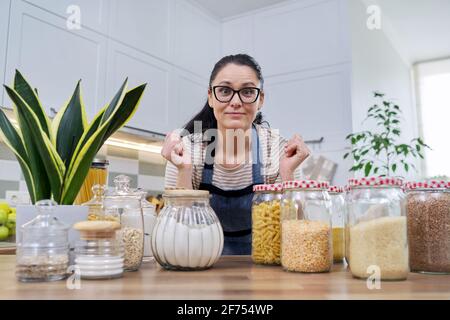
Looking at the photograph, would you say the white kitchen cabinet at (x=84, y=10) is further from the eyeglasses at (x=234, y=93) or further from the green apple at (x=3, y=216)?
the eyeglasses at (x=234, y=93)

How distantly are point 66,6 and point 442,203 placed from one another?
215cm

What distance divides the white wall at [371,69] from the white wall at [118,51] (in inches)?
44.5

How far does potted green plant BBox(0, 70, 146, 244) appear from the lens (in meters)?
0.67

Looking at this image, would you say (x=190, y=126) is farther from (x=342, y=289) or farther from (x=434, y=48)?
(x=434, y=48)

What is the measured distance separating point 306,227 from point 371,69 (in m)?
3.00

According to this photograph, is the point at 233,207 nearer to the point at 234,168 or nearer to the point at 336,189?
the point at 234,168

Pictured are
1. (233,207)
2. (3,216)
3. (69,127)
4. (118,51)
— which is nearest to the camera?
(69,127)

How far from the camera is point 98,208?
0.72m

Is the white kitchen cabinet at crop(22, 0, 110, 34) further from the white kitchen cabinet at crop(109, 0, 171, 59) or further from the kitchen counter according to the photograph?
the kitchen counter

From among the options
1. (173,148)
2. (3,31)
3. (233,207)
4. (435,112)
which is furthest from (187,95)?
(435,112)

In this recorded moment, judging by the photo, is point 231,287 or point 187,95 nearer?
point 231,287

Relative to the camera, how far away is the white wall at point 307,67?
281 centimetres

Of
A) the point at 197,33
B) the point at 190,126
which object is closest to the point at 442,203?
the point at 190,126

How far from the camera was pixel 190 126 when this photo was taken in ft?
4.73
